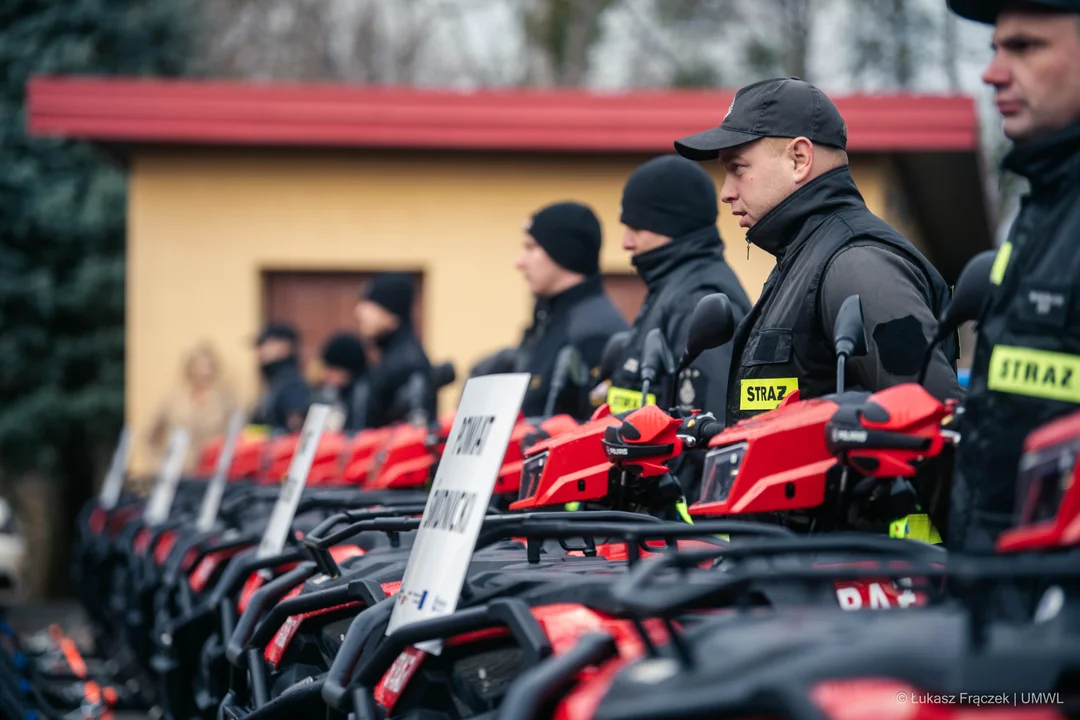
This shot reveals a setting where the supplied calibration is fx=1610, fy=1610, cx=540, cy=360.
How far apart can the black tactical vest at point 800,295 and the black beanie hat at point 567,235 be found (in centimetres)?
280

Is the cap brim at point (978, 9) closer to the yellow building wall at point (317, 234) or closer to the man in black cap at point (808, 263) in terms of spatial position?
the man in black cap at point (808, 263)

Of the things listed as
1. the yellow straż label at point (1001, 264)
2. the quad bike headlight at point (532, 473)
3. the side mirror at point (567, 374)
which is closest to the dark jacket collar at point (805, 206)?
the quad bike headlight at point (532, 473)

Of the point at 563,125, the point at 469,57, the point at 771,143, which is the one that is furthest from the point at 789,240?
the point at 469,57

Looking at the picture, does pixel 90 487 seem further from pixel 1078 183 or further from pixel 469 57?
pixel 1078 183

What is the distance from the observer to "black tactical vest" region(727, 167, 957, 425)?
3799 millimetres

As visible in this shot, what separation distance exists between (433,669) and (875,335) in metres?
1.36

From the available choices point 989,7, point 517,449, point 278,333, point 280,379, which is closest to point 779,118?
point 517,449

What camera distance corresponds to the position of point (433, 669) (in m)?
2.85

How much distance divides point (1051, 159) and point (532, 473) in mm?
1674

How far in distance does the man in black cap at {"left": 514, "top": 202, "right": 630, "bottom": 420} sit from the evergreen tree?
11.1 metres

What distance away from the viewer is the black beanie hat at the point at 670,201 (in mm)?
5570

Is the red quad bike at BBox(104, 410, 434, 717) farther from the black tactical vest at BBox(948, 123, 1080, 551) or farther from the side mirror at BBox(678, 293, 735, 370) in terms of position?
the black tactical vest at BBox(948, 123, 1080, 551)

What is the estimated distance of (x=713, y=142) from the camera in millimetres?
4148

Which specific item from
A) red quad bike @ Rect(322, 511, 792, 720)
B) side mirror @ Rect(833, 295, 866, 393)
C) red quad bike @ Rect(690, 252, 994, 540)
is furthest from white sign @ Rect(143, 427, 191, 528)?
red quad bike @ Rect(690, 252, 994, 540)
